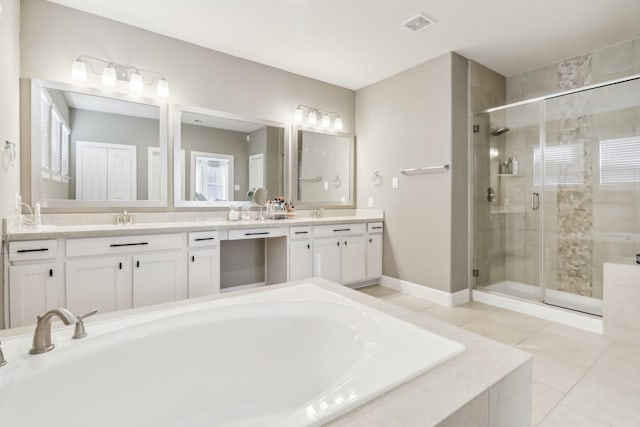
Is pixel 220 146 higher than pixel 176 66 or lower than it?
lower

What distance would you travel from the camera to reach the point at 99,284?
2.11 m

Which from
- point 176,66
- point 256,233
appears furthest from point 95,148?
→ point 256,233

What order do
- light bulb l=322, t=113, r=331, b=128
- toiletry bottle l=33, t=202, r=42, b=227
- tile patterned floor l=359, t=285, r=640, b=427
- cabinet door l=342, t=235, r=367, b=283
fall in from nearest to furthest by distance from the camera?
1. tile patterned floor l=359, t=285, r=640, b=427
2. toiletry bottle l=33, t=202, r=42, b=227
3. cabinet door l=342, t=235, r=367, b=283
4. light bulb l=322, t=113, r=331, b=128

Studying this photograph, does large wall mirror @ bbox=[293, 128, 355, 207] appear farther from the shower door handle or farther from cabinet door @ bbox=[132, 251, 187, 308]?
the shower door handle

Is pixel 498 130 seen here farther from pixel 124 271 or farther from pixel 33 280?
pixel 33 280

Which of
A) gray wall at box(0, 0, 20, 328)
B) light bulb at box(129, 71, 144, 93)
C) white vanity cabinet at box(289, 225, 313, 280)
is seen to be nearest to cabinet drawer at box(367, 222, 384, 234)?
white vanity cabinet at box(289, 225, 313, 280)

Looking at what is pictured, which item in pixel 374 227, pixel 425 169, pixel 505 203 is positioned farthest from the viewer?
pixel 374 227

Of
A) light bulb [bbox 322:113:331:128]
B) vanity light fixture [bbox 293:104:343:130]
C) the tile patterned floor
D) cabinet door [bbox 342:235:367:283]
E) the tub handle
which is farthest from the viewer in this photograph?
light bulb [bbox 322:113:331:128]

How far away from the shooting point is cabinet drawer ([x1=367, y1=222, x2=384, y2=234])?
3.65m

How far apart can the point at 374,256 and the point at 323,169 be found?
1228 millimetres

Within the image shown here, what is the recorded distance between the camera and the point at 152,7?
2.39m

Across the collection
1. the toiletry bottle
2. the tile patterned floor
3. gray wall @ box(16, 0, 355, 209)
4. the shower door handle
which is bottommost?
the tile patterned floor

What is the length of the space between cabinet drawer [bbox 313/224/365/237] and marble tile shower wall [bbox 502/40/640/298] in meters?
1.51

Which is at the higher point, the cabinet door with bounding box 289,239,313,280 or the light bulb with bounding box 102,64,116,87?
the light bulb with bounding box 102,64,116,87
